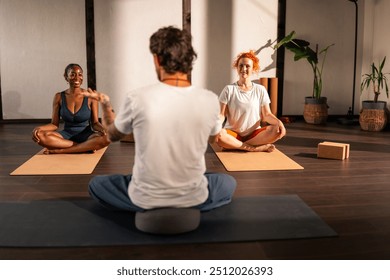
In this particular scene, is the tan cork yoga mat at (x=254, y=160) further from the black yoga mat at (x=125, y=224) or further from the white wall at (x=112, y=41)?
the white wall at (x=112, y=41)

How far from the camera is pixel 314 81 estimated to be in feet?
21.9

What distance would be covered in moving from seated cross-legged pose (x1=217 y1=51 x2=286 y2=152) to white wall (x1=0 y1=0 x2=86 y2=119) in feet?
9.49

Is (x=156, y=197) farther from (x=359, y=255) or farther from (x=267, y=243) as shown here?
(x=359, y=255)

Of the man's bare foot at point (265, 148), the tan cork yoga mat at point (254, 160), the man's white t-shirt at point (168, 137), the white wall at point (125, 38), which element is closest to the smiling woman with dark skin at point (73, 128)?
the tan cork yoga mat at point (254, 160)

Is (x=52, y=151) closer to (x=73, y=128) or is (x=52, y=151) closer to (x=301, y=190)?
(x=73, y=128)

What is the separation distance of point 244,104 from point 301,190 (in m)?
1.34

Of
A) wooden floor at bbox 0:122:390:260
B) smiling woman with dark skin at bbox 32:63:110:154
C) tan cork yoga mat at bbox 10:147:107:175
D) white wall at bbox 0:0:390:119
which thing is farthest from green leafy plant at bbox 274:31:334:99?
tan cork yoga mat at bbox 10:147:107:175

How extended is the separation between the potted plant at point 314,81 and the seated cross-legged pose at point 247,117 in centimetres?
223

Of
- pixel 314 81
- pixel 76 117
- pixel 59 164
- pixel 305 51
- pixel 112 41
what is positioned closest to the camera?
pixel 59 164

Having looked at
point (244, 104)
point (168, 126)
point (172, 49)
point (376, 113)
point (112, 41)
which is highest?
point (112, 41)

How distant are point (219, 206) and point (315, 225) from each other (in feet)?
1.77

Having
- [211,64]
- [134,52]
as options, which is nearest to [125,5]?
[134,52]

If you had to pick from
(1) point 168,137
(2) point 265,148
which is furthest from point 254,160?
(1) point 168,137

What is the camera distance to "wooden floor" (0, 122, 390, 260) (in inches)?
85.4
